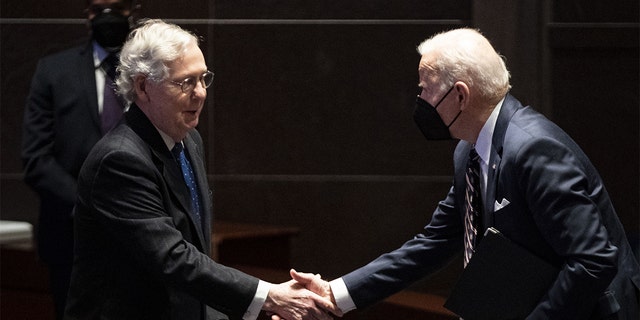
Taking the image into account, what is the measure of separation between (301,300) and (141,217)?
0.65 metres

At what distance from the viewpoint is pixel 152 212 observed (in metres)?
3.06

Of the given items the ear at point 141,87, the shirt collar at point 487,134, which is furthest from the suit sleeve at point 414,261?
the ear at point 141,87

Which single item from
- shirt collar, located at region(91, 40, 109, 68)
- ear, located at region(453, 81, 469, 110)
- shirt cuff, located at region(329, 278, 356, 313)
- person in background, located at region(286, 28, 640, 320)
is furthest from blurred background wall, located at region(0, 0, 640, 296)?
ear, located at region(453, 81, 469, 110)

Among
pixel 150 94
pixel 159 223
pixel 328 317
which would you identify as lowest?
pixel 328 317

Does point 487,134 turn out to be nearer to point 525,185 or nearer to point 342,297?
point 525,185

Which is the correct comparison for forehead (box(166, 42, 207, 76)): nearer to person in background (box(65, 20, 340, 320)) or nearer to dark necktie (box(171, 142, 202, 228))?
person in background (box(65, 20, 340, 320))

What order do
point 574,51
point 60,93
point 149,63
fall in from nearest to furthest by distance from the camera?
1. point 149,63
2. point 60,93
3. point 574,51

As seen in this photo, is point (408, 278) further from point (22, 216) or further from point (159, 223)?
point (22, 216)

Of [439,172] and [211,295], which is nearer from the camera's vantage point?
[211,295]

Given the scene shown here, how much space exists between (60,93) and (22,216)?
7.37 feet

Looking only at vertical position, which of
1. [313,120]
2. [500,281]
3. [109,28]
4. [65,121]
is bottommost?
[313,120]

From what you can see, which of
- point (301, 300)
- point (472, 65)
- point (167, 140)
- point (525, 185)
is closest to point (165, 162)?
point (167, 140)

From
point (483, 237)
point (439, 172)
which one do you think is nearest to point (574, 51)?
point (439, 172)

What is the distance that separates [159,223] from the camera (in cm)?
306
